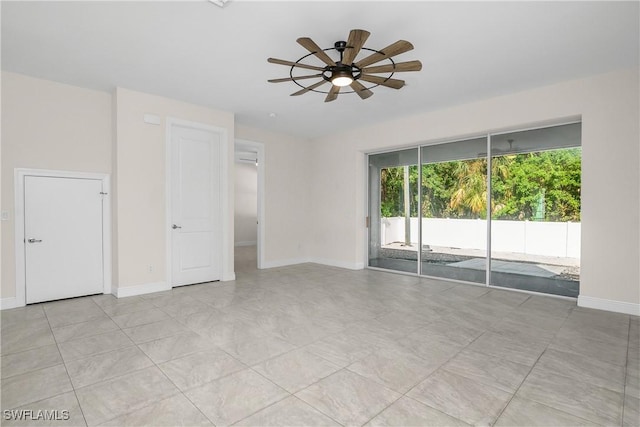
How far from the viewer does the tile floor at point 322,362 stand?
1998 millimetres

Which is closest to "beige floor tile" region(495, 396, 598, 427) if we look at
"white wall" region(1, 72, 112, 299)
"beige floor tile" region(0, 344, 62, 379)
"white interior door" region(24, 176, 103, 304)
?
"beige floor tile" region(0, 344, 62, 379)

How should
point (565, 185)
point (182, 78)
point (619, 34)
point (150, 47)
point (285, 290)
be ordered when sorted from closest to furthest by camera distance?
1. point (619, 34)
2. point (150, 47)
3. point (182, 78)
4. point (565, 185)
5. point (285, 290)

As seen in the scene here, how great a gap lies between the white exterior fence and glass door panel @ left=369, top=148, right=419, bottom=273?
9cm

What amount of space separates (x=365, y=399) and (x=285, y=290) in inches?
119

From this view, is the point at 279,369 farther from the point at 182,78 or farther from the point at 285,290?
the point at 182,78

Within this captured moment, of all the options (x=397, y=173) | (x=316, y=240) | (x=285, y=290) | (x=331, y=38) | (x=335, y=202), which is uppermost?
(x=331, y=38)

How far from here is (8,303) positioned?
405 cm

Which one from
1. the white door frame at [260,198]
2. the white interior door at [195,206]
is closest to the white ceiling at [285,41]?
the white interior door at [195,206]

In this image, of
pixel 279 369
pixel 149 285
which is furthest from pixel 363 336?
pixel 149 285

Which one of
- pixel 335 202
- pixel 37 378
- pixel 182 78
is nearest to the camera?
pixel 37 378

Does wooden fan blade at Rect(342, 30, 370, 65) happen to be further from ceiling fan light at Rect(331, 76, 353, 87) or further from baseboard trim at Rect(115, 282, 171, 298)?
baseboard trim at Rect(115, 282, 171, 298)

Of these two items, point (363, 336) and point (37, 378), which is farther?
point (363, 336)

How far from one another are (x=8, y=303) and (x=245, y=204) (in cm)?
753

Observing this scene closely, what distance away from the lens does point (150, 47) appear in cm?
344
